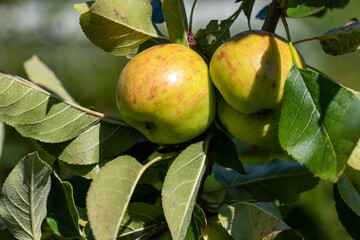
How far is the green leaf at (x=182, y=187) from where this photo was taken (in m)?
0.71

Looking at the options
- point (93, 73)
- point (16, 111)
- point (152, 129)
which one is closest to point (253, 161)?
point (152, 129)

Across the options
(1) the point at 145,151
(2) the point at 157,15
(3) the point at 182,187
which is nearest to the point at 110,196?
(3) the point at 182,187

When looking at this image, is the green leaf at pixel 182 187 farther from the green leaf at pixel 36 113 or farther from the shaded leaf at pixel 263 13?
the shaded leaf at pixel 263 13

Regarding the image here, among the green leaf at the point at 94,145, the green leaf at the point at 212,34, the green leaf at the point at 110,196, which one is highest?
the green leaf at the point at 212,34

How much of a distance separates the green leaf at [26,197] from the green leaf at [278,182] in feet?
1.68

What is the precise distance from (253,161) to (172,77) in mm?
673

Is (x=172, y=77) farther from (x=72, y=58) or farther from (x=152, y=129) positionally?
(x=72, y=58)

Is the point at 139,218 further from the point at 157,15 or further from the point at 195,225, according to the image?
the point at 157,15

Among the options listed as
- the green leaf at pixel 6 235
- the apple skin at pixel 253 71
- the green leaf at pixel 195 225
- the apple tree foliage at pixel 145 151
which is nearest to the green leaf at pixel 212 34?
the apple tree foliage at pixel 145 151

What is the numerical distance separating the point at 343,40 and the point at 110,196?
0.49 m

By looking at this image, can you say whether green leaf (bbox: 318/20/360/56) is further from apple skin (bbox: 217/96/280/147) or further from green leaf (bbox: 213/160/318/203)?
green leaf (bbox: 213/160/318/203)

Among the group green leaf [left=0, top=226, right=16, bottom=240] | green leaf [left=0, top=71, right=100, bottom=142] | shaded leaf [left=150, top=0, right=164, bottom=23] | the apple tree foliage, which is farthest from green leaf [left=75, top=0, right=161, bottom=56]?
green leaf [left=0, top=226, right=16, bottom=240]

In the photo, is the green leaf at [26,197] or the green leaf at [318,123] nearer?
the green leaf at [318,123]

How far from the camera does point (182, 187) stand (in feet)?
2.47
